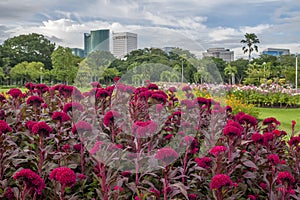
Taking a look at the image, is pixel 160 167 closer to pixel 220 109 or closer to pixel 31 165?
pixel 31 165

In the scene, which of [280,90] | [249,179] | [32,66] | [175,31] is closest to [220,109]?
[175,31]

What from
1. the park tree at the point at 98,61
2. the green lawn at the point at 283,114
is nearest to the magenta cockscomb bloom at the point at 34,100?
the park tree at the point at 98,61

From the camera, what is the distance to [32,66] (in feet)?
135

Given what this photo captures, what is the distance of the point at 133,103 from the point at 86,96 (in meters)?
0.67

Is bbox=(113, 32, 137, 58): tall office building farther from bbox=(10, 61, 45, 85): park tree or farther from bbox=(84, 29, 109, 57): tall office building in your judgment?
bbox=(10, 61, 45, 85): park tree

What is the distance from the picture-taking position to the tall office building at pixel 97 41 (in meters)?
3.41

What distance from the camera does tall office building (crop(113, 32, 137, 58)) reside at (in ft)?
11.4

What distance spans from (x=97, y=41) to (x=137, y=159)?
1.71m

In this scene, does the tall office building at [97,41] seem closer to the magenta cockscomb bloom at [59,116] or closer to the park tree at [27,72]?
the magenta cockscomb bloom at [59,116]

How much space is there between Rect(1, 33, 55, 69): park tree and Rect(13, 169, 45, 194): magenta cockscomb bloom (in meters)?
50.5

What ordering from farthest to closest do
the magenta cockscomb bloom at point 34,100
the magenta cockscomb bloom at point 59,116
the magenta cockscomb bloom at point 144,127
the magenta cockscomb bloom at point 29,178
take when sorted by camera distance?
the magenta cockscomb bloom at point 34,100, the magenta cockscomb bloom at point 59,116, the magenta cockscomb bloom at point 144,127, the magenta cockscomb bloom at point 29,178

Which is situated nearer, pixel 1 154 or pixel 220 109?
pixel 1 154

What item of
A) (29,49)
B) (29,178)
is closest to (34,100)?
(29,178)

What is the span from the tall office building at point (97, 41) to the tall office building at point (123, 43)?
0.09 meters
